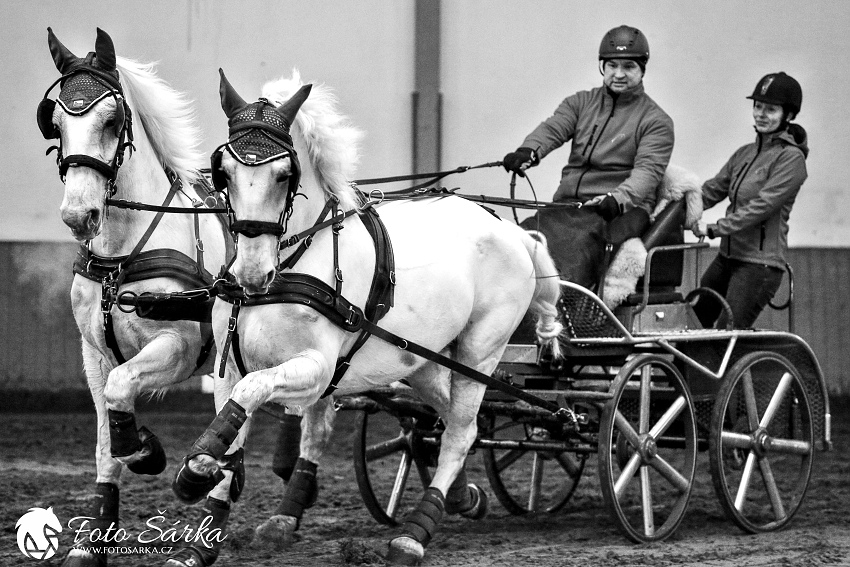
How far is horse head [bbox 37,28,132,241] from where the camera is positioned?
4.10 metres

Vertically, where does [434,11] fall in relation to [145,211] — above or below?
above

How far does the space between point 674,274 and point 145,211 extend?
252 centimetres

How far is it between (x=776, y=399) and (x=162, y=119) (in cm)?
313

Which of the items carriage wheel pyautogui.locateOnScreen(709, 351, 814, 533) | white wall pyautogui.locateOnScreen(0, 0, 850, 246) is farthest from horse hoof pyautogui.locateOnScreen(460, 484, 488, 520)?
white wall pyautogui.locateOnScreen(0, 0, 850, 246)

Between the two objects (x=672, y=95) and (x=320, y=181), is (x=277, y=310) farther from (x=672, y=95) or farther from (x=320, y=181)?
(x=672, y=95)

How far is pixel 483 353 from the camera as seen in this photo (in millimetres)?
4992

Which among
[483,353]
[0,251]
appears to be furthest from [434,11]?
[483,353]

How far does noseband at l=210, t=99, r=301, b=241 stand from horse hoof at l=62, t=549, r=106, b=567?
4.61ft

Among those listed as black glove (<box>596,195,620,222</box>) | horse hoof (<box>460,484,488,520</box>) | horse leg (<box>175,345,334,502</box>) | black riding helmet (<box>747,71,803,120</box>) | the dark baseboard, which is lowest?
the dark baseboard

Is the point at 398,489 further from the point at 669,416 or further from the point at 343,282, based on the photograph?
the point at 343,282

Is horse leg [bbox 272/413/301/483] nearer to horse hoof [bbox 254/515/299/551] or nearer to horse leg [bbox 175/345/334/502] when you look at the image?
horse hoof [bbox 254/515/299/551]

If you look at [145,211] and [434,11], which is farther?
[434,11]

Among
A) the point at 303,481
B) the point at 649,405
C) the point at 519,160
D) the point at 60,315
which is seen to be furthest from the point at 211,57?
the point at 649,405

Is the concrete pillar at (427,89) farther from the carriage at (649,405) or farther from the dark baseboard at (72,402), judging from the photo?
the carriage at (649,405)
